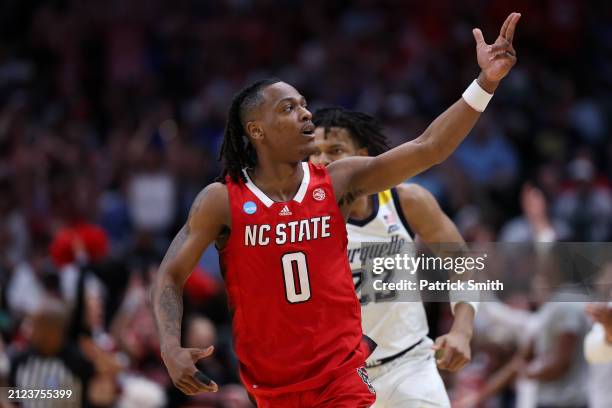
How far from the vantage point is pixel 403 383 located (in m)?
6.64

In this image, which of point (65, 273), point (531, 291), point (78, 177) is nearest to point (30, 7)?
point (78, 177)

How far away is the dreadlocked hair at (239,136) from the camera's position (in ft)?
19.3

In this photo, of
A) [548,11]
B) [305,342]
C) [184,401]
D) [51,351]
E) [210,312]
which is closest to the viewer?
[305,342]

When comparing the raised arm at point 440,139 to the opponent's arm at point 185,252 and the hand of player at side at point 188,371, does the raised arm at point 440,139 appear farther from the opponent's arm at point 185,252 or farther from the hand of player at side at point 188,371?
the hand of player at side at point 188,371

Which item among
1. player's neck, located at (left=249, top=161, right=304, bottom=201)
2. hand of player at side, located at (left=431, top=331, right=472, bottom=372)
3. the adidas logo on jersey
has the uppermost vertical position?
player's neck, located at (left=249, top=161, right=304, bottom=201)

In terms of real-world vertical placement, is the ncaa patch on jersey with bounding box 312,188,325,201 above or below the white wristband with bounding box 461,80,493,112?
below

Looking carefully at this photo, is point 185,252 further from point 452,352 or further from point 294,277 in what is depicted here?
point 452,352

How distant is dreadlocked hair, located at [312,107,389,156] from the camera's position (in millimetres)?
7062

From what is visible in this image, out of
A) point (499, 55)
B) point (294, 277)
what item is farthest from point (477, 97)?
point (294, 277)

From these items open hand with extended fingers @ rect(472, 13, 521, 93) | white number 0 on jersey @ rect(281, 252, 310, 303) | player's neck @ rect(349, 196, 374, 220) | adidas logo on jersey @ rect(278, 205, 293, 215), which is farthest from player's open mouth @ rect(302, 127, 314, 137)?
player's neck @ rect(349, 196, 374, 220)

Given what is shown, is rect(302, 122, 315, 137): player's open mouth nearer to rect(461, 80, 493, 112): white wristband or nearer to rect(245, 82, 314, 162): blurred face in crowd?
rect(245, 82, 314, 162): blurred face in crowd

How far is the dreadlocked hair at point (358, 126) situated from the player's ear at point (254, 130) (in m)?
1.19

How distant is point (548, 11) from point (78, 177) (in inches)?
264

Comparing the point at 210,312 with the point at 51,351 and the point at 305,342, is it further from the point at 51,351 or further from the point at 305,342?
the point at 305,342
